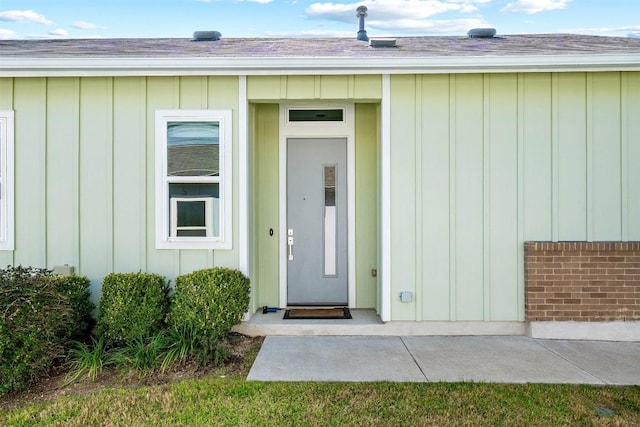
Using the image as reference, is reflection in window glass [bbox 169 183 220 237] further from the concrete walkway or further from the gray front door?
the concrete walkway

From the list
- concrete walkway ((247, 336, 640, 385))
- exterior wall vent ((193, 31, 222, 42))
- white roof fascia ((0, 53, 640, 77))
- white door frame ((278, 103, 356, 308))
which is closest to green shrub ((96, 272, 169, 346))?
concrete walkway ((247, 336, 640, 385))

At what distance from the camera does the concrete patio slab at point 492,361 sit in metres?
3.98

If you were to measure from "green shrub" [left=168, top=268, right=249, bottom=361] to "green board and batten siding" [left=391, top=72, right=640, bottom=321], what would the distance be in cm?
192

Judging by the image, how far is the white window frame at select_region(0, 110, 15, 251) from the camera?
519 centimetres

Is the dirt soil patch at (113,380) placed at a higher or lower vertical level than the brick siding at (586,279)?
lower

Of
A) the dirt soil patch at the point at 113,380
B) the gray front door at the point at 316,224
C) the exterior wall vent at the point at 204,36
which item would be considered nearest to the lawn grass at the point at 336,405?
the dirt soil patch at the point at 113,380

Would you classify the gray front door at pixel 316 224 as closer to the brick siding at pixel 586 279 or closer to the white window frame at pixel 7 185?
the brick siding at pixel 586 279

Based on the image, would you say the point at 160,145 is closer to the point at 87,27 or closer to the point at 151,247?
the point at 151,247

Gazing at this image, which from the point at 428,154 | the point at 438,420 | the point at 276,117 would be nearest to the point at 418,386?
the point at 438,420

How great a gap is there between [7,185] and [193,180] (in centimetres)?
223

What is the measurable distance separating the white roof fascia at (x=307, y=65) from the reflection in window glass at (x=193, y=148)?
2.08ft

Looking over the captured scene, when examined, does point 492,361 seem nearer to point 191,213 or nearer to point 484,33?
point 191,213

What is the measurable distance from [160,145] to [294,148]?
1775mm

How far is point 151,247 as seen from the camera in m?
5.23
